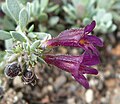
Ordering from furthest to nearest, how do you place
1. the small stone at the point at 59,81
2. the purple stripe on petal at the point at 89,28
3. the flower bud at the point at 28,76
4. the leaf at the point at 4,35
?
1. the small stone at the point at 59,81
2. the leaf at the point at 4,35
3. the flower bud at the point at 28,76
4. the purple stripe on petal at the point at 89,28

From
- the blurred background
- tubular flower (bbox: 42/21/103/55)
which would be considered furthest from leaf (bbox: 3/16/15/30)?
tubular flower (bbox: 42/21/103/55)

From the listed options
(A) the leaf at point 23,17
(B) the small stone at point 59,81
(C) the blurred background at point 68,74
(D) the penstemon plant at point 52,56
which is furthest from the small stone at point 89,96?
(A) the leaf at point 23,17

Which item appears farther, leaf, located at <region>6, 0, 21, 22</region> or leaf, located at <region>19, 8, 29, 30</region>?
leaf, located at <region>6, 0, 21, 22</region>

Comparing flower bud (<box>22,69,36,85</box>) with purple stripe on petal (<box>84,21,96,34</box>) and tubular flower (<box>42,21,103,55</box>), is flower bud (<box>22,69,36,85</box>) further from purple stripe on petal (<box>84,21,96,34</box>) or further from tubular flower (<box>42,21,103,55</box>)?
purple stripe on petal (<box>84,21,96,34</box>)

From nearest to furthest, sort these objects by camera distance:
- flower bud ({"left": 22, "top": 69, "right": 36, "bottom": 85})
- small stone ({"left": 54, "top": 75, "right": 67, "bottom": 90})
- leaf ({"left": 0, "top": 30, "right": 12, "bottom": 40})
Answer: flower bud ({"left": 22, "top": 69, "right": 36, "bottom": 85}), leaf ({"left": 0, "top": 30, "right": 12, "bottom": 40}), small stone ({"left": 54, "top": 75, "right": 67, "bottom": 90})

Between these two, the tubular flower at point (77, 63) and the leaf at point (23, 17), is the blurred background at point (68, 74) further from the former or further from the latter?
the tubular flower at point (77, 63)

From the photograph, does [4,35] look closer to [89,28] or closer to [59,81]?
[89,28]

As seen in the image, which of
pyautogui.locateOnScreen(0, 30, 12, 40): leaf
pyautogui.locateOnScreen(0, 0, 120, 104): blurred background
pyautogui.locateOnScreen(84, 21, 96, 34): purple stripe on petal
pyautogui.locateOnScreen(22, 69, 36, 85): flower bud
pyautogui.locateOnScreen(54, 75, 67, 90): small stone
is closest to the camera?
pyautogui.locateOnScreen(84, 21, 96, 34): purple stripe on petal

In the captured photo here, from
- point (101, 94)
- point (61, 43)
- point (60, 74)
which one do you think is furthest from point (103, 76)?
point (61, 43)

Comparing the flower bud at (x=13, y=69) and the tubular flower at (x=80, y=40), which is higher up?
the tubular flower at (x=80, y=40)
